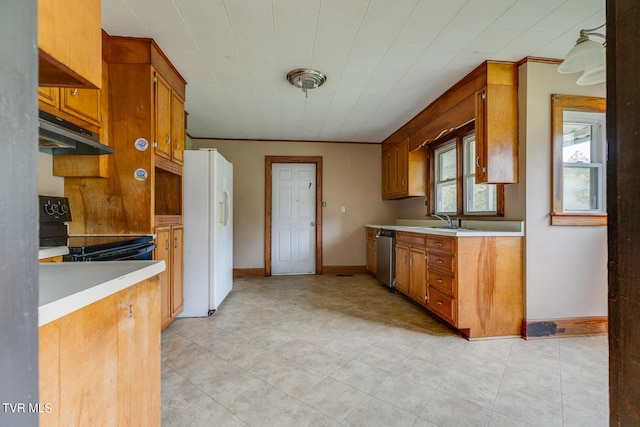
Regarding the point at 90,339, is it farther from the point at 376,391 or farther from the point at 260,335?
the point at 260,335

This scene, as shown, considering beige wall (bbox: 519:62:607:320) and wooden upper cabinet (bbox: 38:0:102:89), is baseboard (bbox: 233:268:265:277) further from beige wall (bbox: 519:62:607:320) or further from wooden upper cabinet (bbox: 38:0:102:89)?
wooden upper cabinet (bbox: 38:0:102:89)

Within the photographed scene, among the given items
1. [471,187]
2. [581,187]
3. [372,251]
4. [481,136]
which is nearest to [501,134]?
[481,136]

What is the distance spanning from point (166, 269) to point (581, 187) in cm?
368

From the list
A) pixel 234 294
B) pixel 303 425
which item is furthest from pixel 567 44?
pixel 234 294


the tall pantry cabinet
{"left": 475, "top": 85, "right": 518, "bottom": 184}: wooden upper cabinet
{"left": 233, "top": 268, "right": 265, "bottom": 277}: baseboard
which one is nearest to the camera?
the tall pantry cabinet

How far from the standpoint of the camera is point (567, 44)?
2.16 metres

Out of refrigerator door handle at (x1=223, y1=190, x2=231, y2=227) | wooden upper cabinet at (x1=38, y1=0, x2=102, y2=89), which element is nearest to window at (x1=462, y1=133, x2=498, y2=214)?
refrigerator door handle at (x1=223, y1=190, x2=231, y2=227)

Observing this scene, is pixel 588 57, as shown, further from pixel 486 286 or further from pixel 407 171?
pixel 407 171

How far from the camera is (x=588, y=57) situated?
1.70 meters

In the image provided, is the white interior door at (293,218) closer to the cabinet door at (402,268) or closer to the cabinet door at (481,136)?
the cabinet door at (402,268)

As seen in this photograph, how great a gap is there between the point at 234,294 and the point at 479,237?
2.92 m

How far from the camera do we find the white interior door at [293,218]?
503cm

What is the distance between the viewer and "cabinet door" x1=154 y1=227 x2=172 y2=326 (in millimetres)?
2350

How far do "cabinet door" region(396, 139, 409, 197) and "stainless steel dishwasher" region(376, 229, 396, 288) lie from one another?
0.70 meters
